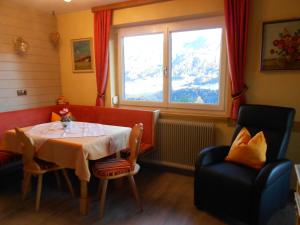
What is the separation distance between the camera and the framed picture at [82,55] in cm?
382

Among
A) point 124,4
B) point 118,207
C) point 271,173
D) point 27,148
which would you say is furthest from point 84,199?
point 124,4

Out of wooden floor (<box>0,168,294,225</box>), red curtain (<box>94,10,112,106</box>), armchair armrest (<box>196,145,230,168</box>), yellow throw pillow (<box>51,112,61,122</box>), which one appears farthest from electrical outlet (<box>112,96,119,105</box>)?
armchair armrest (<box>196,145,230,168</box>)

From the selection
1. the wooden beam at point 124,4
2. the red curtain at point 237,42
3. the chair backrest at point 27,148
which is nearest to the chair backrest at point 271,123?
the red curtain at point 237,42

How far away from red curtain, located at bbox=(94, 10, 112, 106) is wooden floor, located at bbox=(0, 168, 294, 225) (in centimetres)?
152

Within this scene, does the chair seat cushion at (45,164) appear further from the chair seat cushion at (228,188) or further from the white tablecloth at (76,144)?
the chair seat cushion at (228,188)

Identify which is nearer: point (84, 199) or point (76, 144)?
point (76, 144)

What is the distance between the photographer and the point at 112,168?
229cm

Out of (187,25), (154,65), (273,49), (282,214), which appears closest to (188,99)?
(154,65)

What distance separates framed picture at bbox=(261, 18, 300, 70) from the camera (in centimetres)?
250

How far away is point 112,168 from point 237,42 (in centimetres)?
194

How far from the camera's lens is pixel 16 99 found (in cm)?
354

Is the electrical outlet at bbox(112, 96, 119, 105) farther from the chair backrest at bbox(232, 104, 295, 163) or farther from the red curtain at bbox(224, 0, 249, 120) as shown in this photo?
the chair backrest at bbox(232, 104, 295, 163)

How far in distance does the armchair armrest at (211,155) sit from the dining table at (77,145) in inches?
32.9

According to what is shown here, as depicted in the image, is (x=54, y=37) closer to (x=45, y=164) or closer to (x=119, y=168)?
(x=45, y=164)
